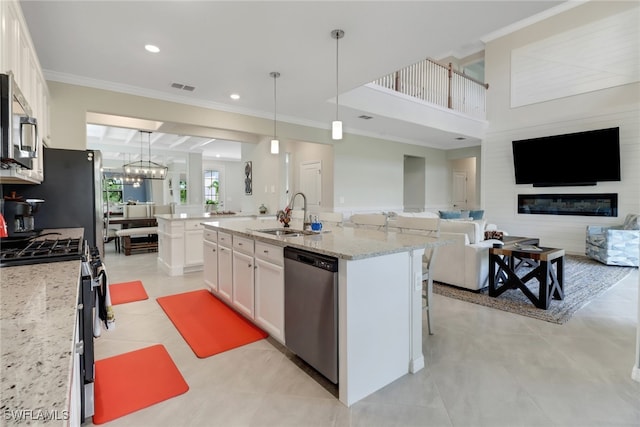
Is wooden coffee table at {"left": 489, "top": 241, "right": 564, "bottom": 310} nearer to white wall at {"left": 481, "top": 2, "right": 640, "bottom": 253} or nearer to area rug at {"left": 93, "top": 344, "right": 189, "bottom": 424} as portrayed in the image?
area rug at {"left": 93, "top": 344, "right": 189, "bottom": 424}

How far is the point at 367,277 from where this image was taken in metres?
1.93

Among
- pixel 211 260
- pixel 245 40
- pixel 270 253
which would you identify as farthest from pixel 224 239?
pixel 245 40

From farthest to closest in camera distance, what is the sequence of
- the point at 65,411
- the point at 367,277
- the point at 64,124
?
the point at 64,124 → the point at 367,277 → the point at 65,411

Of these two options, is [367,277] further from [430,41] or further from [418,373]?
[430,41]

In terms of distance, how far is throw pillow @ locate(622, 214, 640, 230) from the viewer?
5.34 meters

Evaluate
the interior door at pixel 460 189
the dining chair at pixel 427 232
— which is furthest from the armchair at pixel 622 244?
the dining chair at pixel 427 232

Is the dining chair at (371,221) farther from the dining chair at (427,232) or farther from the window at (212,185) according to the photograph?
the window at (212,185)

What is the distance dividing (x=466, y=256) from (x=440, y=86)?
4.15 m

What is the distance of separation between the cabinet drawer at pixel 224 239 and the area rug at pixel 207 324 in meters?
0.72

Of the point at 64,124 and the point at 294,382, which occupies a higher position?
the point at 64,124

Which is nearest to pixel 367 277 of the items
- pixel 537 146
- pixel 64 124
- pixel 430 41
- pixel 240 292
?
pixel 240 292

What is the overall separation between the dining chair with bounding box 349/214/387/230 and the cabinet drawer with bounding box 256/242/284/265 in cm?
131

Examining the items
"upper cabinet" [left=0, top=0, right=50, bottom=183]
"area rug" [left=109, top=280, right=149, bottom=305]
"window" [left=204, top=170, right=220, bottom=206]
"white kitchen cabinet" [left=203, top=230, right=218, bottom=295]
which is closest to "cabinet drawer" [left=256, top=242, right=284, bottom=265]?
"white kitchen cabinet" [left=203, top=230, right=218, bottom=295]

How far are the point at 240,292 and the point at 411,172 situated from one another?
7.31 meters
